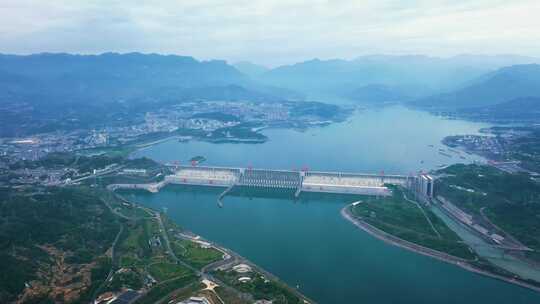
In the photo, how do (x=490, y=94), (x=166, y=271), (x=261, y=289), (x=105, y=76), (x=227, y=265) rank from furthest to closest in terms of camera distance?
(x=105, y=76) < (x=490, y=94) < (x=227, y=265) < (x=166, y=271) < (x=261, y=289)

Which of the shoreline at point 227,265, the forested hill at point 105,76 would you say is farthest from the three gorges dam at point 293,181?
the forested hill at point 105,76

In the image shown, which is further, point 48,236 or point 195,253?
point 48,236

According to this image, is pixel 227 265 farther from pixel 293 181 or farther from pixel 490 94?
pixel 490 94

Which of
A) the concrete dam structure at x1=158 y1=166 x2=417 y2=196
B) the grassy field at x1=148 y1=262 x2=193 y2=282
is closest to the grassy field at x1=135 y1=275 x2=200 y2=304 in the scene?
the grassy field at x1=148 y1=262 x2=193 y2=282

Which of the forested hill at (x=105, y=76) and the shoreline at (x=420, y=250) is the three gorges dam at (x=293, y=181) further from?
the forested hill at (x=105, y=76)

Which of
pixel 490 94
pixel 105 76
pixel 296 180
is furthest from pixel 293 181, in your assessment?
pixel 105 76

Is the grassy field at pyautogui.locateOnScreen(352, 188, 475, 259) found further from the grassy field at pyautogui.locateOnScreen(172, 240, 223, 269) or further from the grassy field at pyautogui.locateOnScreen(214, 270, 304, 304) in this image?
the grassy field at pyautogui.locateOnScreen(172, 240, 223, 269)

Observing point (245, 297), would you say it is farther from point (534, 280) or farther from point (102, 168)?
point (102, 168)
